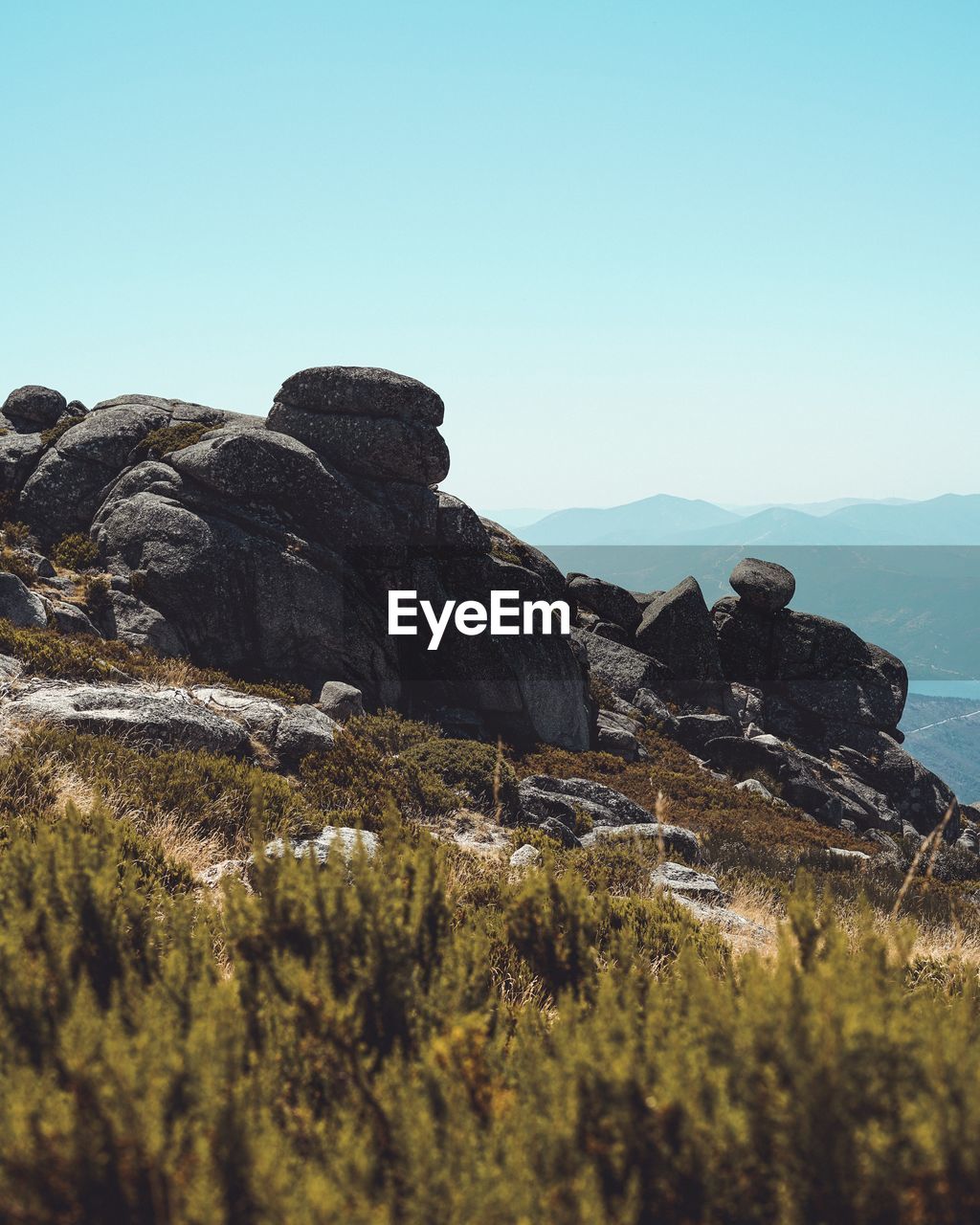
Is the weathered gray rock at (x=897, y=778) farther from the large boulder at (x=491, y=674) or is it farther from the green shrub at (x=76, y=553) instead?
the green shrub at (x=76, y=553)

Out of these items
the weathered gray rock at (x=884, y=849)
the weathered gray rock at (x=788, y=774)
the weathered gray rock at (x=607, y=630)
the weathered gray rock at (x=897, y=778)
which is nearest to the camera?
the weathered gray rock at (x=884, y=849)

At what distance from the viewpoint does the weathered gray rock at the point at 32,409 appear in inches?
1139

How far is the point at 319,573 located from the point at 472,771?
23.3 feet

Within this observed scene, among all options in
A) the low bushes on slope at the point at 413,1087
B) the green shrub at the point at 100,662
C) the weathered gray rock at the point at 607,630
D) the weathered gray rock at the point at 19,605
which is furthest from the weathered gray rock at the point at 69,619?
the weathered gray rock at the point at 607,630

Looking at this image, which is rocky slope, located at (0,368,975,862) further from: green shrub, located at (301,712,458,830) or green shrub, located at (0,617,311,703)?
green shrub, located at (0,617,311,703)

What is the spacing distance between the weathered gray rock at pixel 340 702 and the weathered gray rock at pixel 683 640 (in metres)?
18.2

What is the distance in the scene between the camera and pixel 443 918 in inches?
209

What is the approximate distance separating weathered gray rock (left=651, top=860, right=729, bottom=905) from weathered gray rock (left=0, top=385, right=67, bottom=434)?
26.5 metres

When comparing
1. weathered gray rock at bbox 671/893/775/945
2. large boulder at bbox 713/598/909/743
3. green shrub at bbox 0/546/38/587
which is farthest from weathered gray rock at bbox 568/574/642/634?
weathered gray rock at bbox 671/893/775/945

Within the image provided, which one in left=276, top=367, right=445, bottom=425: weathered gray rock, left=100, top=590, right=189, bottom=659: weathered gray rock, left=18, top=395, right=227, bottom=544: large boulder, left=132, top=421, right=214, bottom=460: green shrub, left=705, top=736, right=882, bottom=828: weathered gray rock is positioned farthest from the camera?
left=705, top=736, right=882, bottom=828: weathered gray rock

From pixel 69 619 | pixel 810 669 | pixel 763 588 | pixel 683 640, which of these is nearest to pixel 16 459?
pixel 69 619

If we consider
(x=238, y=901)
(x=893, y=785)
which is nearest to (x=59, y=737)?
(x=238, y=901)

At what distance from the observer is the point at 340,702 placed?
1830 centimetres

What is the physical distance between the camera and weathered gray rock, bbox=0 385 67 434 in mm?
28938
